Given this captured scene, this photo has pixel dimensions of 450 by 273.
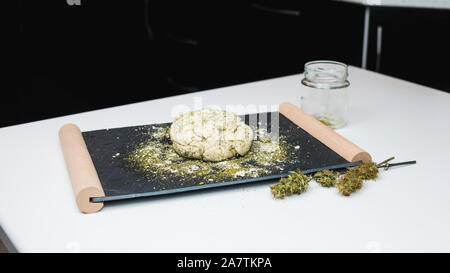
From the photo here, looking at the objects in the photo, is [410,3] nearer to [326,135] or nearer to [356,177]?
[326,135]

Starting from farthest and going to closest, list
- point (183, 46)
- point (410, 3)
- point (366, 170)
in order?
point (183, 46)
point (410, 3)
point (366, 170)

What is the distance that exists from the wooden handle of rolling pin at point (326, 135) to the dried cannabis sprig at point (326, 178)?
74 mm

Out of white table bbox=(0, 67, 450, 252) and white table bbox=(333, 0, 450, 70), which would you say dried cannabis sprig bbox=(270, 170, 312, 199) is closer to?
white table bbox=(0, 67, 450, 252)

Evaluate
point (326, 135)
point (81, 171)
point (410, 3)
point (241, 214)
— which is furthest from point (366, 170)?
point (410, 3)

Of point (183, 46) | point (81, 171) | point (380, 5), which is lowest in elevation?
point (183, 46)

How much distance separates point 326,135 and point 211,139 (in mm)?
289

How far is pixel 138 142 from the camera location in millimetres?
1192

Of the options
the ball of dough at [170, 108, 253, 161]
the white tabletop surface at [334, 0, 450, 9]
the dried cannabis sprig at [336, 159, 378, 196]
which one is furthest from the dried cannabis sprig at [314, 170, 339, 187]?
the white tabletop surface at [334, 0, 450, 9]

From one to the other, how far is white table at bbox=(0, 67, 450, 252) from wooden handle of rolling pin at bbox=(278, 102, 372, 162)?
71 mm

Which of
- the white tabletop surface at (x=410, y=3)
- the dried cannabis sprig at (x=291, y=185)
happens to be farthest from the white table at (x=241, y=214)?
the white tabletop surface at (x=410, y=3)

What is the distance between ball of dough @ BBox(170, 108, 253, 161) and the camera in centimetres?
109

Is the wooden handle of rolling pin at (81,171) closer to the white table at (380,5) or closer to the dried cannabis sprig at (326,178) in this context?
the dried cannabis sprig at (326,178)

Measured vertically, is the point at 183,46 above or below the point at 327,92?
below

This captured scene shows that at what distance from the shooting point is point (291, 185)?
3.23 feet
